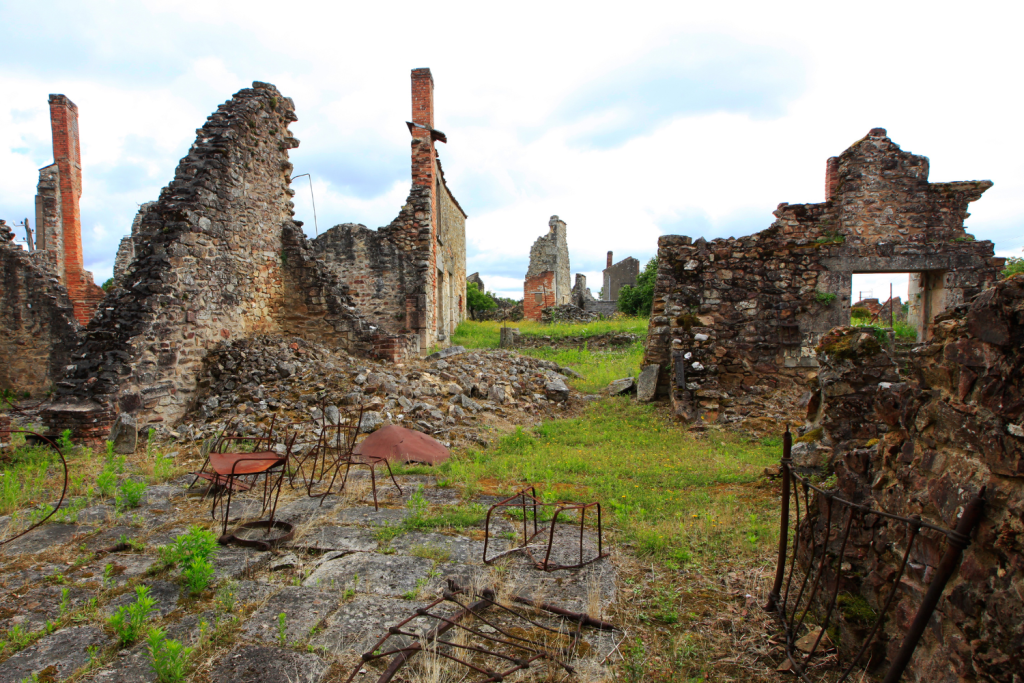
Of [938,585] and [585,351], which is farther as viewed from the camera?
[585,351]

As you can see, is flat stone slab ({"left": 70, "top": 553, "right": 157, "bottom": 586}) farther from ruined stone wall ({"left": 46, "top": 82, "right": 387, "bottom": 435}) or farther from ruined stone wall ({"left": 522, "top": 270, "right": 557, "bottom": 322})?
ruined stone wall ({"left": 522, "top": 270, "right": 557, "bottom": 322})

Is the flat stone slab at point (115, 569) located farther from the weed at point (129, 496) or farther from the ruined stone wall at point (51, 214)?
the ruined stone wall at point (51, 214)

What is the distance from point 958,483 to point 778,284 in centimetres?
837

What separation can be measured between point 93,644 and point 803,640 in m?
3.66

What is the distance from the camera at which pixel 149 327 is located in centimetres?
781

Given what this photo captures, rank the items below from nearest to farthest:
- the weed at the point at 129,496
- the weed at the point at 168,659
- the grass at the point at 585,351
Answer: the weed at the point at 168,659 → the weed at the point at 129,496 → the grass at the point at 585,351

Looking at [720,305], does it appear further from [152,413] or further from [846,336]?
[152,413]

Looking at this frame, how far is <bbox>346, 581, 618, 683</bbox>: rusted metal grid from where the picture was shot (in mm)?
2443

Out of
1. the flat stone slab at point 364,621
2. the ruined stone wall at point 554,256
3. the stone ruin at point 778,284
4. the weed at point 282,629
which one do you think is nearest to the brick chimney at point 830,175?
the stone ruin at point 778,284

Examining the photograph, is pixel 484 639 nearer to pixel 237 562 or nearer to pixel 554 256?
pixel 237 562

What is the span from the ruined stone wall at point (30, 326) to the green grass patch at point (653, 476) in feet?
35.6

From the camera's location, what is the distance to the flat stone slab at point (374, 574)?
3.34 m

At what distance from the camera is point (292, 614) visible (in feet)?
9.87

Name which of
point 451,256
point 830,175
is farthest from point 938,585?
point 451,256
